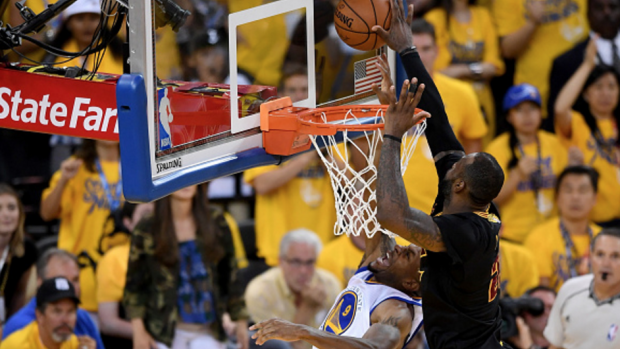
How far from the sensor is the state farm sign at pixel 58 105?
4.37m

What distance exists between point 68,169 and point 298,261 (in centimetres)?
173

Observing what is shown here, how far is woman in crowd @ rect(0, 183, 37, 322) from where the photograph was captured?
620 cm

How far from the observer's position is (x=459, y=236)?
3.72 m

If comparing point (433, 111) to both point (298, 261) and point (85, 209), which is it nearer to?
point (298, 261)

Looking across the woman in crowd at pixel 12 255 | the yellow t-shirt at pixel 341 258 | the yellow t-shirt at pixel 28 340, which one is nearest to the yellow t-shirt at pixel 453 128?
the yellow t-shirt at pixel 341 258

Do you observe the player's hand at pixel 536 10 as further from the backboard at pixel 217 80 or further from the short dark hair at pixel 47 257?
the short dark hair at pixel 47 257

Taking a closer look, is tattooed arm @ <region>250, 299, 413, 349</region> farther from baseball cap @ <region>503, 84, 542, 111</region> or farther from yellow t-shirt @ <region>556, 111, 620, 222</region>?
yellow t-shirt @ <region>556, 111, 620, 222</region>

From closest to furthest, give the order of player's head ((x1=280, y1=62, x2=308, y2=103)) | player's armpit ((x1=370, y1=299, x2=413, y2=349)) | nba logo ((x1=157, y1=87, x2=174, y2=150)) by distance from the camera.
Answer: nba logo ((x1=157, y1=87, x2=174, y2=150))
player's armpit ((x1=370, y1=299, x2=413, y2=349))
player's head ((x1=280, y1=62, x2=308, y2=103))

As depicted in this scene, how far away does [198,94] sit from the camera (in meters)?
4.45

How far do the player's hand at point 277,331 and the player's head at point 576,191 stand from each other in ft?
12.8

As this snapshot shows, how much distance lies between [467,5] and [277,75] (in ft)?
10.0

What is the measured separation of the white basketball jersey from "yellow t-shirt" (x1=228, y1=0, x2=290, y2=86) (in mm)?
1164

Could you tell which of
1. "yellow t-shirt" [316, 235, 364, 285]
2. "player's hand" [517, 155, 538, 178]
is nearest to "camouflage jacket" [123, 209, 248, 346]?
"yellow t-shirt" [316, 235, 364, 285]

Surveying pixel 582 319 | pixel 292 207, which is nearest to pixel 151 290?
pixel 292 207
